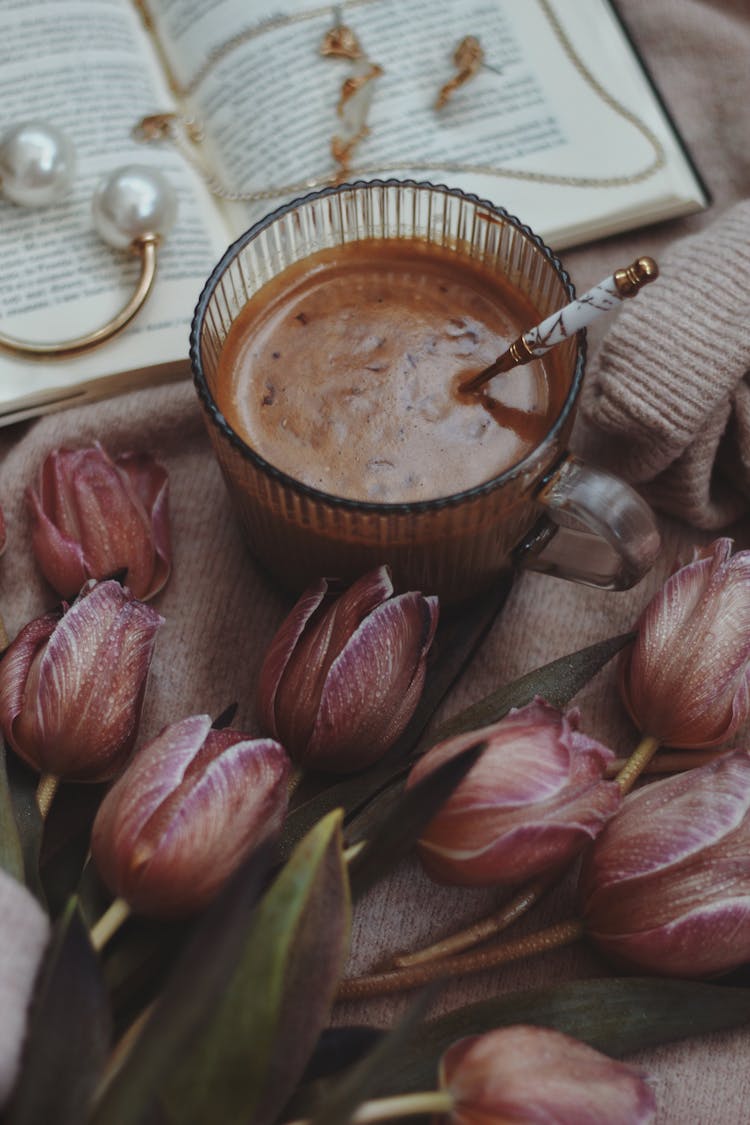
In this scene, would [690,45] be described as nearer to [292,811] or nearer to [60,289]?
[60,289]

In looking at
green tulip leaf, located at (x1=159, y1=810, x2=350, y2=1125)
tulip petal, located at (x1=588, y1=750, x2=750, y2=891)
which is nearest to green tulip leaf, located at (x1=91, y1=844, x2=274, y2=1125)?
green tulip leaf, located at (x1=159, y1=810, x2=350, y2=1125)

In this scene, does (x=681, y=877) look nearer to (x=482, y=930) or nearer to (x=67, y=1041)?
(x=482, y=930)

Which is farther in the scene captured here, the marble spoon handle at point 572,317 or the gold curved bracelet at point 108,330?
the gold curved bracelet at point 108,330

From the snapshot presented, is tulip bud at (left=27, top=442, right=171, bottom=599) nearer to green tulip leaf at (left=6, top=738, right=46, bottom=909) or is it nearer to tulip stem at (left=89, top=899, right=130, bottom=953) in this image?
green tulip leaf at (left=6, top=738, right=46, bottom=909)

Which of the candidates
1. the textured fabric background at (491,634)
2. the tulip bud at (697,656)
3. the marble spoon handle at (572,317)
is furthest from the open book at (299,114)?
the tulip bud at (697,656)

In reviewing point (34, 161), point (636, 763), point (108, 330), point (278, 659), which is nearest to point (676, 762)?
point (636, 763)

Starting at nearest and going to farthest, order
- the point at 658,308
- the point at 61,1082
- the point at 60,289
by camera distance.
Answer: the point at 61,1082, the point at 658,308, the point at 60,289

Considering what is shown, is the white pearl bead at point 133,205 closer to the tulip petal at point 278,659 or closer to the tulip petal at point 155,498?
the tulip petal at point 155,498

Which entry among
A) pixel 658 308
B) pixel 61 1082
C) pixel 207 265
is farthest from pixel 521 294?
pixel 61 1082
